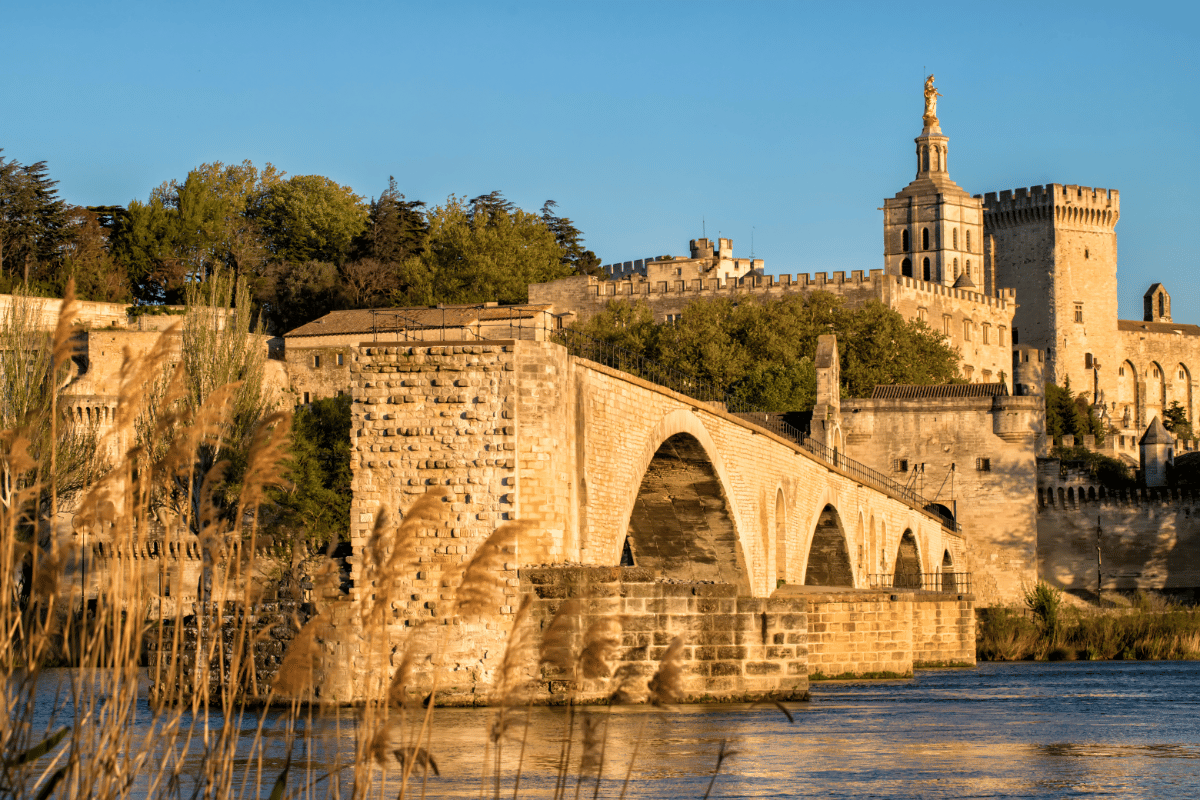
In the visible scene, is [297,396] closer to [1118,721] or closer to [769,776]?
[1118,721]

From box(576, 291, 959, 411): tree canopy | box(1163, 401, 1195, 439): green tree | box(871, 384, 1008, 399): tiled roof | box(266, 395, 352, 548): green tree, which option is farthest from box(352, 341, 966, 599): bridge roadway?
box(1163, 401, 1195, 439): green tree

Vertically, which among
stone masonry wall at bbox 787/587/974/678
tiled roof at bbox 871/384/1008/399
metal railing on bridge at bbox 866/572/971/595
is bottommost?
stone masonry wall at bbox 787/587/974/678

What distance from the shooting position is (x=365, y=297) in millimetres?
68062

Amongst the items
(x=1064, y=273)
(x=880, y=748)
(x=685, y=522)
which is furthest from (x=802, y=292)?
(x=880, y=748)

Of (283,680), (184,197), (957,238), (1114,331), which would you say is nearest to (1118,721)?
(283,680)

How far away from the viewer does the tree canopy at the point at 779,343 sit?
61.8 m

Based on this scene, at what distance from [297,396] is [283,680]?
49.6 metres

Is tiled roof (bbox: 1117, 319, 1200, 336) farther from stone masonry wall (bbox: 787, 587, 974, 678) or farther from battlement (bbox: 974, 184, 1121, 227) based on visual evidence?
stone masonry wall (bbox: 787, 587, 974, 678)

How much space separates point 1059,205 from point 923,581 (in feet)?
162

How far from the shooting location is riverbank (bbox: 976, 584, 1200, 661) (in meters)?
38.8

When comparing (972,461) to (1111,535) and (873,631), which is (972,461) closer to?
(1111,535)

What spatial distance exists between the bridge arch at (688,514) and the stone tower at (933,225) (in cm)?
6064

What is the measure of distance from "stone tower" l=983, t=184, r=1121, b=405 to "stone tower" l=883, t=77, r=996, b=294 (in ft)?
17.3

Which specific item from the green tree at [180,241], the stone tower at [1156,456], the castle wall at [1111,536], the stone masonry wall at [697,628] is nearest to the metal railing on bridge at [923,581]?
the castle wall at [1111,536]
